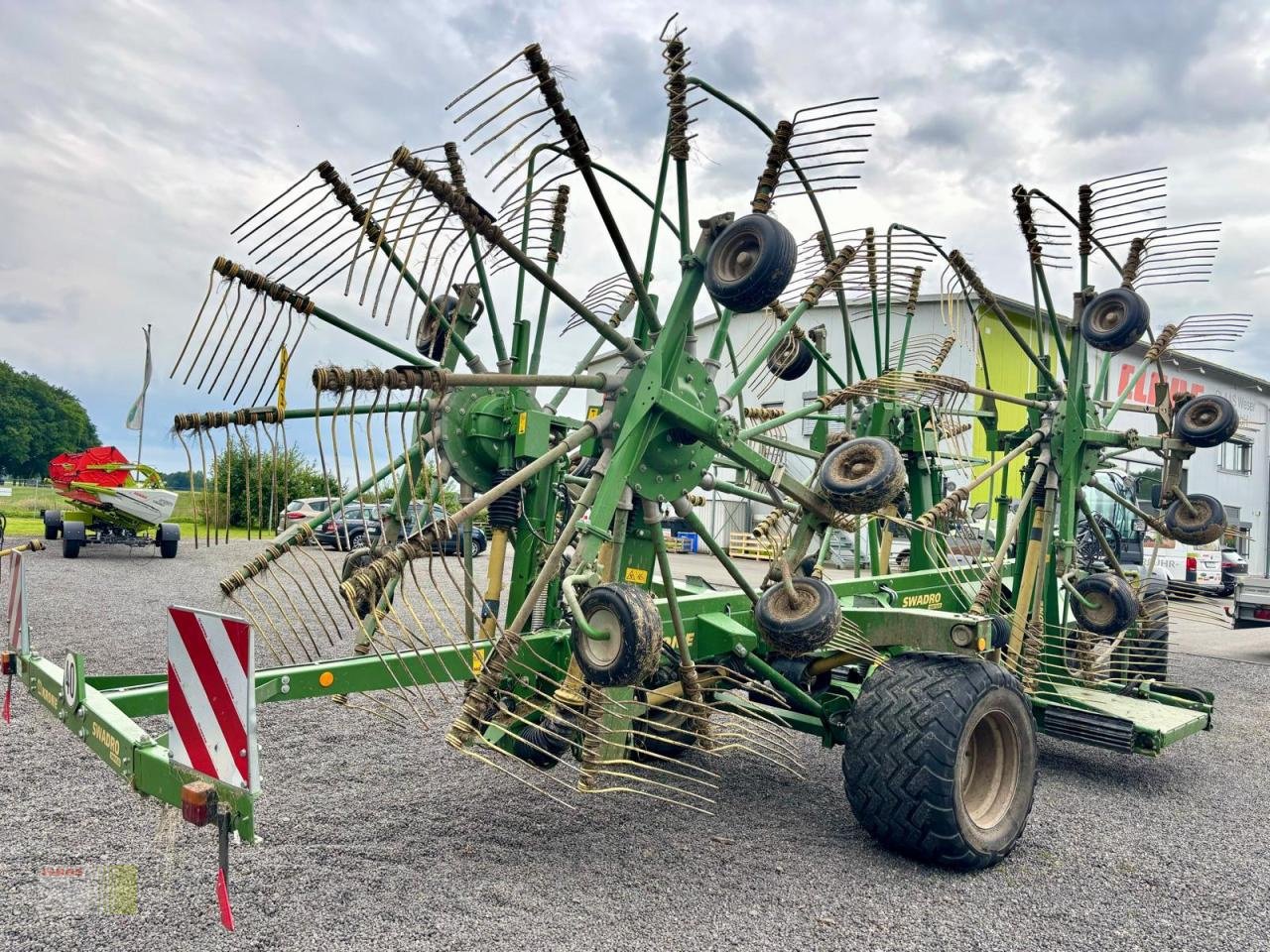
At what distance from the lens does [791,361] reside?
7215mm

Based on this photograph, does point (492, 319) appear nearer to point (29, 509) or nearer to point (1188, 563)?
point (1188, 563)

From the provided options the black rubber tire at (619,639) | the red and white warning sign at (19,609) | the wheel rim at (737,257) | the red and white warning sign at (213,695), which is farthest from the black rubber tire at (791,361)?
the red and white warning sign at (213,695)

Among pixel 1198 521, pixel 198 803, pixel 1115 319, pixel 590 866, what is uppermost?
Answer: pixel 1115 319

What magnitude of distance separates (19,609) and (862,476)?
3505mm

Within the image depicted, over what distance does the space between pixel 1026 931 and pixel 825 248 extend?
3.52 meters

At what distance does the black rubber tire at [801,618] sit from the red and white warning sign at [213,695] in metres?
2.37

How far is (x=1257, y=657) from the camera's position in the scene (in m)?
12.3

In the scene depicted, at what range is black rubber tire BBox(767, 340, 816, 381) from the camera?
23.5 ft

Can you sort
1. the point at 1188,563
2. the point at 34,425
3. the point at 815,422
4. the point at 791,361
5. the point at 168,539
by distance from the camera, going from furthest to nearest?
the point at 34,425
the point at 1188,563
the point at 168,539
the point at 815,422
the point at 791,361

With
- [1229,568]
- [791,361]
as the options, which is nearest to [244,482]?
[791,361]

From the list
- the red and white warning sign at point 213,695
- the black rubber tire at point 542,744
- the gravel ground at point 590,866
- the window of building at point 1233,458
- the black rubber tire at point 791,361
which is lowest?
the gravel ground at point 590,866

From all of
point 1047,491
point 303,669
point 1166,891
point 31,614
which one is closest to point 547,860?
point 303,669

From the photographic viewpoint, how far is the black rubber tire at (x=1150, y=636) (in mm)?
7172

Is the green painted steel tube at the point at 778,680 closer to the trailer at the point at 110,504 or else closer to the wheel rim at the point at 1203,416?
the wheel rim at the point at 1203,416
